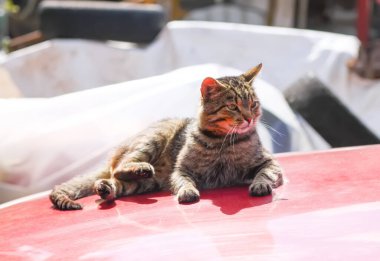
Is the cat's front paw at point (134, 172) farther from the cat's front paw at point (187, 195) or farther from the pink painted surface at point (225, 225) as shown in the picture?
the cat's front paw at point (187, 195)

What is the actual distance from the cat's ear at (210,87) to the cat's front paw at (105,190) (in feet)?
1.36

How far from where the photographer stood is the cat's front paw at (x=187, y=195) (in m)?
2.10

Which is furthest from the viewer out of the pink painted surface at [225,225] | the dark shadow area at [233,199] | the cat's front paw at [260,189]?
the cat's front paw at [260,189]

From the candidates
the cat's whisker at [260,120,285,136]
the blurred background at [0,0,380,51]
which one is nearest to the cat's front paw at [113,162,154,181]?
the cat's whisker at [260,120,285,136]

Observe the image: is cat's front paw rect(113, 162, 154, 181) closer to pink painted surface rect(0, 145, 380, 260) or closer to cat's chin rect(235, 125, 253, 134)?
pink painted surface rect(0, 145, 380, 260)

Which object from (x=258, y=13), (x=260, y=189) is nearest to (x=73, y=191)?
(x=260, y=189)

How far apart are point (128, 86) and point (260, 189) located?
124 centimetres

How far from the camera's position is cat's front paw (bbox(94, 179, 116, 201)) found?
221cm

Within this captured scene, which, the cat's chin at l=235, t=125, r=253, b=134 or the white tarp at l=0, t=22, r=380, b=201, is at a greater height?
the cat's chin at l=235, t=125, r=253, b=134

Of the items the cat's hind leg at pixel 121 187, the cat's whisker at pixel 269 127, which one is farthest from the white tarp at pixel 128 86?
the cat's hind leg at pixel 121 187

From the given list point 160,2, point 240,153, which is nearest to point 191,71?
point 240,153

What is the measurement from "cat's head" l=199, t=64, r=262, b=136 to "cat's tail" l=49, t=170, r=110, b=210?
0.44 metres

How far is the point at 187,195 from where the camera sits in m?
2.12

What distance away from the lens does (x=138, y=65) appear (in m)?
5.05
